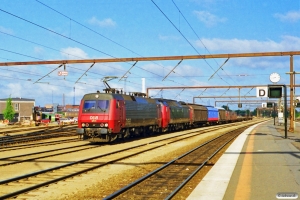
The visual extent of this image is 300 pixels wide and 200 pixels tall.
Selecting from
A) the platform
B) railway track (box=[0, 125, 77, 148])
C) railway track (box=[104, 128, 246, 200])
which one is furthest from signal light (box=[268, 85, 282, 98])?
railway track (box=[0, 125, 77, 148])

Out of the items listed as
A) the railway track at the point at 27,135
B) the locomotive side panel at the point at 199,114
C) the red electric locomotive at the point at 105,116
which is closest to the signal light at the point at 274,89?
the red electric locomotive at the point at 105,116

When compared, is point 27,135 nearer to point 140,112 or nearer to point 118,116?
point 140,112

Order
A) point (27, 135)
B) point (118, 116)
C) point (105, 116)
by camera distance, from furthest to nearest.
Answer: point (27, 135) → point (118, 116) → point (105, 116)

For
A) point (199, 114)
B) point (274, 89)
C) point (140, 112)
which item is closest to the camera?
point (274, 89)

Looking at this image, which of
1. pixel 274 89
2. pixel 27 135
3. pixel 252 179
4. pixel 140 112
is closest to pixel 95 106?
pixel 140 112

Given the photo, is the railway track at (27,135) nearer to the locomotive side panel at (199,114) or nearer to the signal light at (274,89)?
the signal light at (274,89)

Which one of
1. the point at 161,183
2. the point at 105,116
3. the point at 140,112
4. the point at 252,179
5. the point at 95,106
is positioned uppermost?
the point at 95,106

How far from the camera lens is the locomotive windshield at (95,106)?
24.7 meters

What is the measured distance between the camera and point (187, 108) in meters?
49.8

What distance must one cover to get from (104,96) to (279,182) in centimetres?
1595

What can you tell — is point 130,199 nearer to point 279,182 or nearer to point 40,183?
point 40,183

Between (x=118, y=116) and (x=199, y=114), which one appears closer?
(x=118, y=116)

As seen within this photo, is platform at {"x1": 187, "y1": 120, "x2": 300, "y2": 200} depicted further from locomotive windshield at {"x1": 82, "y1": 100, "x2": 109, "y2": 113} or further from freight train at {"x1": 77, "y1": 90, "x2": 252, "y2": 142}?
locomotive windshield at {"x1": 82, "y1": 100, "x2": 109, "y2": 113}

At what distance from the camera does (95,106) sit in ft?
81.8
